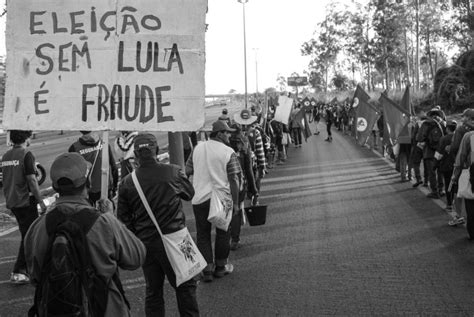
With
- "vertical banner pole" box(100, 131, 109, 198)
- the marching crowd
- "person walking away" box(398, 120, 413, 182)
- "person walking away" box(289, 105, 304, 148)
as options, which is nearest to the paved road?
the marching crowd

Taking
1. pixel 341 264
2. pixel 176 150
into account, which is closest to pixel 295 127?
pixel 341 264

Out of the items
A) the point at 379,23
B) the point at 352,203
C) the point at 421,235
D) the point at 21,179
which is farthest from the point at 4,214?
the point at 379,23

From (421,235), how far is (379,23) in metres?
43.3

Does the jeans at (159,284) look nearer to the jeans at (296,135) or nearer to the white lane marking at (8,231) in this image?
the white lane marking at (8,231)

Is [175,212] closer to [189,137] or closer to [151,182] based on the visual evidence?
[151,182]

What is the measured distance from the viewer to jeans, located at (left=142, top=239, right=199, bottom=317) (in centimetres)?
459

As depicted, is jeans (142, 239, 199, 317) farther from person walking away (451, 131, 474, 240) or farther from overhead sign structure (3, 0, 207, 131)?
person walking away (451, 131, 474, 240)

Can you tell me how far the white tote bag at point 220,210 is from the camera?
640 cm

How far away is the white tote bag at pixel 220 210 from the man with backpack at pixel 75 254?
2967mm

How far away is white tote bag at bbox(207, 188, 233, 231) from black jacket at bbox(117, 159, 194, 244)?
1721 mm

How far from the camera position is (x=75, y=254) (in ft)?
10.2

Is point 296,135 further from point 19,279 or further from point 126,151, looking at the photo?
point 19,279

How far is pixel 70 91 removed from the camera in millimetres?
4094

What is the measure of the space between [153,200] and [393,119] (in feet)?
32.6
